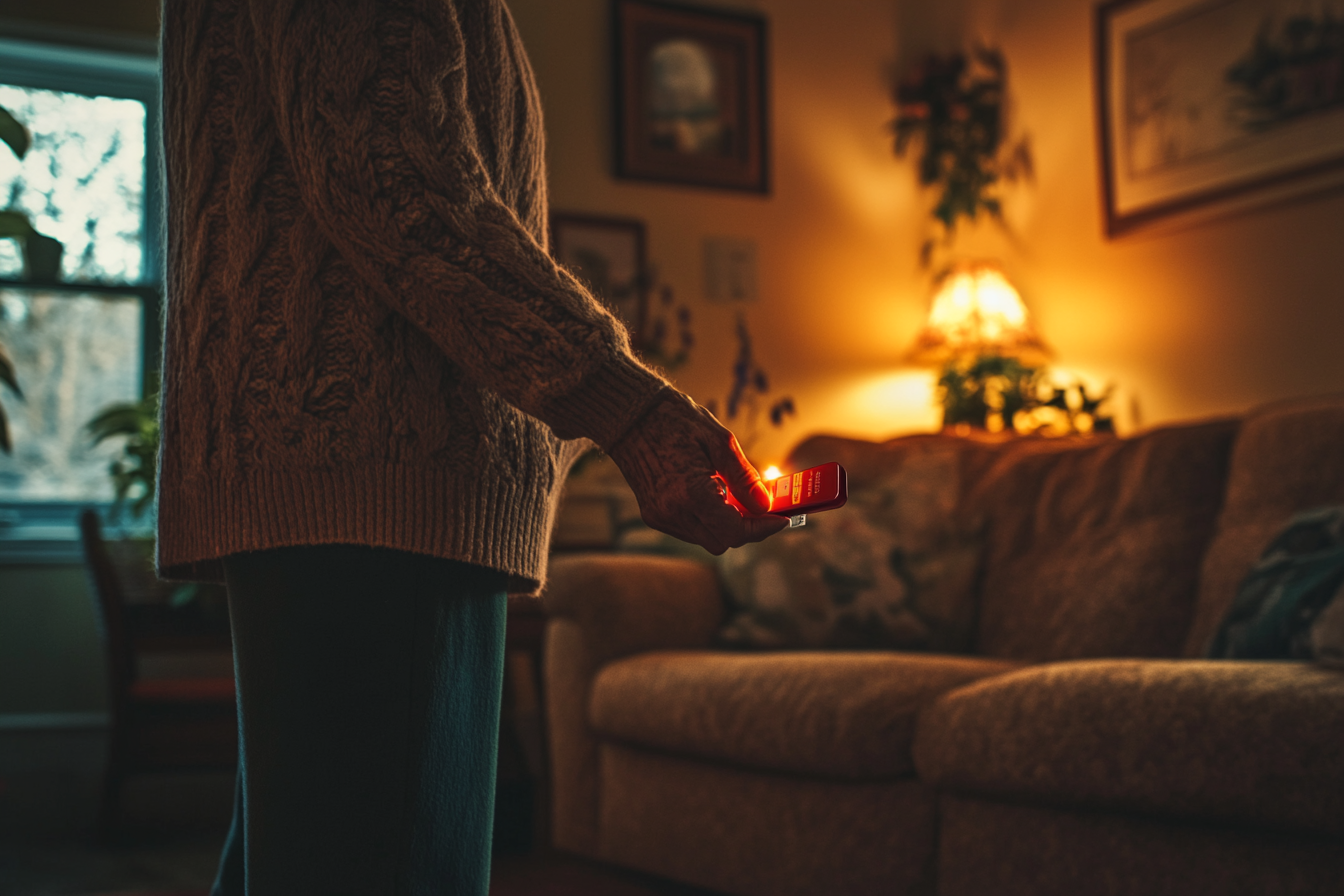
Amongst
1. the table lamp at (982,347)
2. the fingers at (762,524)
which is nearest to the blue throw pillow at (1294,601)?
the fingers at (762,524)

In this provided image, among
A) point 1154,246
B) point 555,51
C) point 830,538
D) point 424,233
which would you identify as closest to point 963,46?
point 1154,246

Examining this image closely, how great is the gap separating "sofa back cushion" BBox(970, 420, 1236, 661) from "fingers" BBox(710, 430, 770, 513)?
1.66 meters

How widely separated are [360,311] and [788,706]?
131 cm

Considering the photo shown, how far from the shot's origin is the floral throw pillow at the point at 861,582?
2.35 metres

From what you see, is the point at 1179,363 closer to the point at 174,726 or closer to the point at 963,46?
the point at 963,46

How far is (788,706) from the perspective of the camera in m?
1.86

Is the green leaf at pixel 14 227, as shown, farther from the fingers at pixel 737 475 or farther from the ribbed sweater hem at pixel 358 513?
the fingers at pixel 737 475

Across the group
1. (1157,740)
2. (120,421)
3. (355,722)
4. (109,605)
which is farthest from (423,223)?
(120,421)

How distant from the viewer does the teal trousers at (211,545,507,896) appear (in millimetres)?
643

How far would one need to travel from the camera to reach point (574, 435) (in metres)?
0.69

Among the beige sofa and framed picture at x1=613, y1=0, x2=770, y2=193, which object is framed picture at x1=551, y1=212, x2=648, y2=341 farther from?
the beige sofa

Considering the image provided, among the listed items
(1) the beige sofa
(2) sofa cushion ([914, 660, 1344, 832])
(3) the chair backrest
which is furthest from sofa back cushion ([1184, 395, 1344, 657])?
(3) the chair backrest

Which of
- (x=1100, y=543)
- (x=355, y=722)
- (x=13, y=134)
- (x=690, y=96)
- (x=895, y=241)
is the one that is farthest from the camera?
(x=895, y=241)

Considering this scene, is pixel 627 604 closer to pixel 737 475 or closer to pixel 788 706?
pixel 788 706
